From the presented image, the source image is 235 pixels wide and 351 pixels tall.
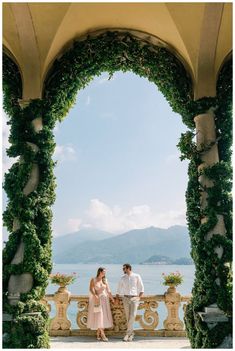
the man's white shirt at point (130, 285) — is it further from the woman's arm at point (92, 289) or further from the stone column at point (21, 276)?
the stone column at point (21, 276)

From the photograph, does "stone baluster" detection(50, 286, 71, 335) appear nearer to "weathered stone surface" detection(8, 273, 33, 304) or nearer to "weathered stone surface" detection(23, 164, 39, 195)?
"weathered stone surface" detection(8, 273, 33, 304)

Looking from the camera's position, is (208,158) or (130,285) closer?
(208,158)

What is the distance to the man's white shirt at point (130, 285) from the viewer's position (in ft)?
25.5

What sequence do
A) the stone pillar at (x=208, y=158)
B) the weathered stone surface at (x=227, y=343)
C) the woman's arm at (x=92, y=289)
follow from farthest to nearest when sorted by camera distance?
the woman's arm at (x=92, y=289), the stone pillar at (x=208, y=158), the weathered stone surface at (x=227, y=343)

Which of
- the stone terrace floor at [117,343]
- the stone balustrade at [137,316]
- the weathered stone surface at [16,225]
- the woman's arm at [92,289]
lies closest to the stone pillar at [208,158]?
the stone terrace floor at [117,343]

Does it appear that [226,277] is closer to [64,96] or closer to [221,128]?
[221,128]

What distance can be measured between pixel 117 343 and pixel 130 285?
3.55ft

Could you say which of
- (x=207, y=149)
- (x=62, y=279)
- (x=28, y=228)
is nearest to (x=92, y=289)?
(x=62, y=279)

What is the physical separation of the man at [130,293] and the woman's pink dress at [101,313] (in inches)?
11.5

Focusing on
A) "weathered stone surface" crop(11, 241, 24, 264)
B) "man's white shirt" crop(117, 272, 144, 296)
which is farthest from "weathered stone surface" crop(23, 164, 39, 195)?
"man's white shirt" crop(117, 272, 144, 296)

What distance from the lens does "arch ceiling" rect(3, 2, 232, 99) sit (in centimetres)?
622

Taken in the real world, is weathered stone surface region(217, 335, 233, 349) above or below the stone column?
below

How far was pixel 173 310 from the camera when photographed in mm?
8039

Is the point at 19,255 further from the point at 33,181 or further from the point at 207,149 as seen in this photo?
the point at 207,149
